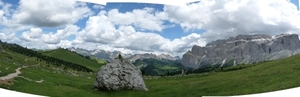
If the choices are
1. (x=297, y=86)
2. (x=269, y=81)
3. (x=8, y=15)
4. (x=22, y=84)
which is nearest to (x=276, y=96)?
(x=297, y=86)

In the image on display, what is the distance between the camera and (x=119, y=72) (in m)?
52.5

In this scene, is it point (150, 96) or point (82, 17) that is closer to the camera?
point (150, 96)

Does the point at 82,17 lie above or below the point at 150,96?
above

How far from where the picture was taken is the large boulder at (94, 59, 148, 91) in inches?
1984

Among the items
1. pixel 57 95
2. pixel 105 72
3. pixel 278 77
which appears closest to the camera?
pixel 278 77

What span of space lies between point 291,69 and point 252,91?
722 centimetres

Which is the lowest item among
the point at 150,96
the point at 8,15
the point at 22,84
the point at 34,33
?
the point at 150,96

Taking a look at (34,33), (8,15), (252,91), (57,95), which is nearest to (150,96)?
(57,95)

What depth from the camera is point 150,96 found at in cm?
4450

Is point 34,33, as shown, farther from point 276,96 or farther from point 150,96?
point 276,96

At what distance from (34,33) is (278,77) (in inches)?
1383

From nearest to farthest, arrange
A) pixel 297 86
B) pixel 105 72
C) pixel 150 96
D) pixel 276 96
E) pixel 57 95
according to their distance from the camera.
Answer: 1. pixel 276 96
2. pixel 297 86
3. pixel 57 95
4. pixel 150 96
5. pixel 105 72

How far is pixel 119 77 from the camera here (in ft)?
170

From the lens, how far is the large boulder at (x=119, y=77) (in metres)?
50.4
